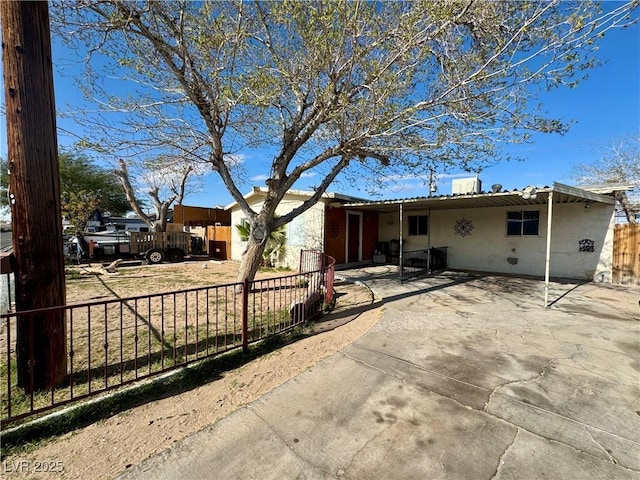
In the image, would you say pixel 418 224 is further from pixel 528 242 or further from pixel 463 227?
pixel 528 242

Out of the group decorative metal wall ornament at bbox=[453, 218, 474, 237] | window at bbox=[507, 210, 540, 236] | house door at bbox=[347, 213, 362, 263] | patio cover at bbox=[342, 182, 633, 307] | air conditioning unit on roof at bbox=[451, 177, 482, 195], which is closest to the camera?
patio cover at bbox=[342, 182, 633, 307]

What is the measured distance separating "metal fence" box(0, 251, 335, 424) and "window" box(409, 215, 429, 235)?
288 inches

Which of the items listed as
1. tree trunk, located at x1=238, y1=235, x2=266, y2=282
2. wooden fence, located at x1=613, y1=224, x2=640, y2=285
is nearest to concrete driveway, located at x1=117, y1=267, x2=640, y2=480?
tree trunk, located at x1=238, y1=235, x2=266, y2=282

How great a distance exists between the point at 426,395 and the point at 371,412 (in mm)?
633

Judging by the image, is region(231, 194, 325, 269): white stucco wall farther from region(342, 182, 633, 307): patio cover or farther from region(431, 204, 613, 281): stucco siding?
region(431, 204, 613, 281): stucco siding

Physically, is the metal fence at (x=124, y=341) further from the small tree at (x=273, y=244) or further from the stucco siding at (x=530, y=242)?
the stucco siding at (x=530, y=242)

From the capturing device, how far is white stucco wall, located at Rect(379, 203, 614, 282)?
8391mm

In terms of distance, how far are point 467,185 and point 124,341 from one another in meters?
11.3

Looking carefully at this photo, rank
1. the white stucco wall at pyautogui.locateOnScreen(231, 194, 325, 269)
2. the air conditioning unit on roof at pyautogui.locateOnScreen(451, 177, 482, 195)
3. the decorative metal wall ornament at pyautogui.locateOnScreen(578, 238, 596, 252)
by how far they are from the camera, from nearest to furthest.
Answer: the decorative metal wall ornament at pyautogui.locateOnScreen(578, 238, 596, 252) < the air conditioning unit on roof at pyautogui.locateOnScreen(451, 177, 482, 195) < the white stucco wall at pyautogui.locateOnScreen(231, 194, 325, 269)

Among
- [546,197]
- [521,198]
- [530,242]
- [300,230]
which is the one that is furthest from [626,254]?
[300,230]

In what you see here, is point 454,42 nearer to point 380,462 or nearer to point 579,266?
point 380,462

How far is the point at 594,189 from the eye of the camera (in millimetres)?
7867

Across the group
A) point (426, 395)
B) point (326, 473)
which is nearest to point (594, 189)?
point (426, 395)

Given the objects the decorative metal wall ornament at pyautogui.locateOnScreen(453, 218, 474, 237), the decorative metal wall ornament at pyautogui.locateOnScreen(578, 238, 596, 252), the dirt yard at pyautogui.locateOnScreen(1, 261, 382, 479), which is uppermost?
the decorative metal wall ornament at pyautogui.locateOnScreen(453, 218, 474, 237)
